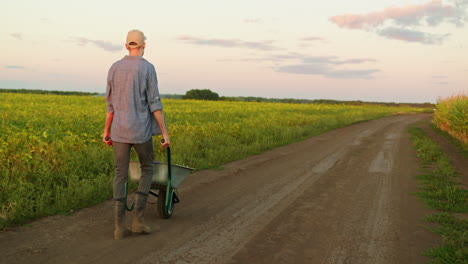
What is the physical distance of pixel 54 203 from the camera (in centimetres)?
591

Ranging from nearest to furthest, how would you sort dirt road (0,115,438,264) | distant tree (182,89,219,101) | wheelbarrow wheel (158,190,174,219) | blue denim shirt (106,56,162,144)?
dirt road (0,115,438,264)
blue denim shirt (106,56,162,144)
wheelbarrow wheel (158,190,174,219)
distant tree (182,89,219,101)

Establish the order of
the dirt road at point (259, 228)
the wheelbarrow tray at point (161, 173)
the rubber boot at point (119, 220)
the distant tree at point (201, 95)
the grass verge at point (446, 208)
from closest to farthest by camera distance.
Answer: the dirt road at point (259, 228)
the grass verge at point (446, 208)
the rubber boot at point (119, 220)
the wheelbarrow tray at point (161, 173)
the distant tree at point (201, 95)

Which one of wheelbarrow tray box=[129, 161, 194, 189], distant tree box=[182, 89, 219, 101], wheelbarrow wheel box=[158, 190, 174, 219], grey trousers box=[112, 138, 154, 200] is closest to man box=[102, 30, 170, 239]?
grey trousers box=[112, 138, 154, 200]

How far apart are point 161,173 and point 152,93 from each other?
118 centimetres

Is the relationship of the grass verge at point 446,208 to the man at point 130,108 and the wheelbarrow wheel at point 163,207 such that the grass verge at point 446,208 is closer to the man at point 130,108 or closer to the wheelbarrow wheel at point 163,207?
the wheelbarrow wheel at point 163,207

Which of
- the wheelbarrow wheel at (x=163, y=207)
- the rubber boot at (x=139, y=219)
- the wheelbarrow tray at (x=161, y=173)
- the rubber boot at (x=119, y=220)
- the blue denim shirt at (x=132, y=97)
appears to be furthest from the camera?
the wheelbarrow wheel at (x=163, y=207)

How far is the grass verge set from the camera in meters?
4.26

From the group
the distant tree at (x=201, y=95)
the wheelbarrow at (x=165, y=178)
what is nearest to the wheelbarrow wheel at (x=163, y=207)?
the wheelbarrow at (x=165, y=178)

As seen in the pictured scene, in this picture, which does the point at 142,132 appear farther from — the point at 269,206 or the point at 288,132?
the point at 288,132

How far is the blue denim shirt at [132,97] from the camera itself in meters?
4.39

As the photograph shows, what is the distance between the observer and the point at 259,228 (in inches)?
197

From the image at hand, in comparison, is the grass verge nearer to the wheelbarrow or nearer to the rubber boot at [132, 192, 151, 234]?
the wheelbarrow

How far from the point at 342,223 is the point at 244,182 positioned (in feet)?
Result: 9.72

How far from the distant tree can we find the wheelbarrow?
3599 inches
